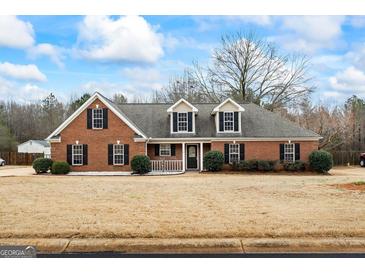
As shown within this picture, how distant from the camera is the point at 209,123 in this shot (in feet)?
95.1

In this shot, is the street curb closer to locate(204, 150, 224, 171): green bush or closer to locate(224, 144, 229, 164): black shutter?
locate(204, 150, 224, 171): green bush

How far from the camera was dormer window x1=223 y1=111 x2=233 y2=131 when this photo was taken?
2784 cm

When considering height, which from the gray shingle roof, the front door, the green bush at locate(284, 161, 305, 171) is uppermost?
the gray shingle roof

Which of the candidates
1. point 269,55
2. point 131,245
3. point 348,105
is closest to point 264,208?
point 131,245

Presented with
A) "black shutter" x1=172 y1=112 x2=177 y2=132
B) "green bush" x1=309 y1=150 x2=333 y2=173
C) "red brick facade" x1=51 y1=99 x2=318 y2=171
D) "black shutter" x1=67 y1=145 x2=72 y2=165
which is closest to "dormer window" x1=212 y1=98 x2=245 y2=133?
"black shutter" x1=172 y1=112 x2=177 y2=132

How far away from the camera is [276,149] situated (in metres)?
27.3

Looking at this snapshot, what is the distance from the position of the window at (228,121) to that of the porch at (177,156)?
1.97 m

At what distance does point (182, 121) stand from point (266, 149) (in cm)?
601

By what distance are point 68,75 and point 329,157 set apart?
20456mm

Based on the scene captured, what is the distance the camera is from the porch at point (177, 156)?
1085 inches

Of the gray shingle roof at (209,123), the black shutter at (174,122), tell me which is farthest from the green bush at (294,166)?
the black shutter at (174,122)

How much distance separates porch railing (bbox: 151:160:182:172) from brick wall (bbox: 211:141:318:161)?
2664mm

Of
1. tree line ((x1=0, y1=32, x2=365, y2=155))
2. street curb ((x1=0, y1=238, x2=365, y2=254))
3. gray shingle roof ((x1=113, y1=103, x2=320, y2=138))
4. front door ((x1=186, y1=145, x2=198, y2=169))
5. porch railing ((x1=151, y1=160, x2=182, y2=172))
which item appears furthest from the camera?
tree line ((x1=0, y1=32, x2=365, y2=155))

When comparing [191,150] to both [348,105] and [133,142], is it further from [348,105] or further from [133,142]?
[348,105]
